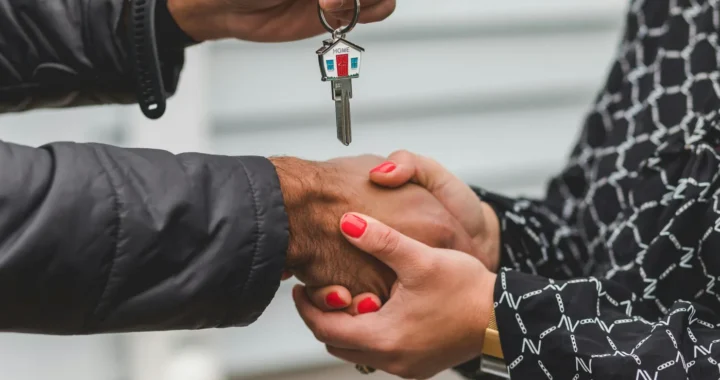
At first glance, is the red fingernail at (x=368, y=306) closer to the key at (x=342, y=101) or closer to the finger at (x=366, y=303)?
the finger at (x=366, y=303)

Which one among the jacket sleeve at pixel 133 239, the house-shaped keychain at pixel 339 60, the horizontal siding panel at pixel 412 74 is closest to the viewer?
the jacket sleeve at pixel 133 239

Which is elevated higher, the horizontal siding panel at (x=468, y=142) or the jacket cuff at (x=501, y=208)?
the jacket cuff at (x=501, y=208)

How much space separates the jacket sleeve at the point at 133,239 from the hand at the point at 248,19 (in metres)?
0.29

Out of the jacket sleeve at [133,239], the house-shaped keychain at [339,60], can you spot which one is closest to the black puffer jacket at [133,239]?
the jacket sleeve at [133,239]

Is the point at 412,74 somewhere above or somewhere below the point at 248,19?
below

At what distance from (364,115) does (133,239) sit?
1.24 m

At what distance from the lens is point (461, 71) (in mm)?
2043

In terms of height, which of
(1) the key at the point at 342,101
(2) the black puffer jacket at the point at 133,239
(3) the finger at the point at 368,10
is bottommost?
(2) the black puffer jacket at the point at 133,239

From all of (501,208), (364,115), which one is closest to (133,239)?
(501,208)

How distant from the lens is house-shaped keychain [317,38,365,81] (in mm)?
897

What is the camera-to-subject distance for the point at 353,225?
37.9 inches

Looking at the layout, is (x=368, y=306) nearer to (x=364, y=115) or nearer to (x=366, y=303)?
(x=366, y=303)

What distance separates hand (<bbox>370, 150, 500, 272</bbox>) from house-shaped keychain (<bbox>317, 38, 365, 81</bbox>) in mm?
190

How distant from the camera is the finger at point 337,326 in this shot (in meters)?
0.97
